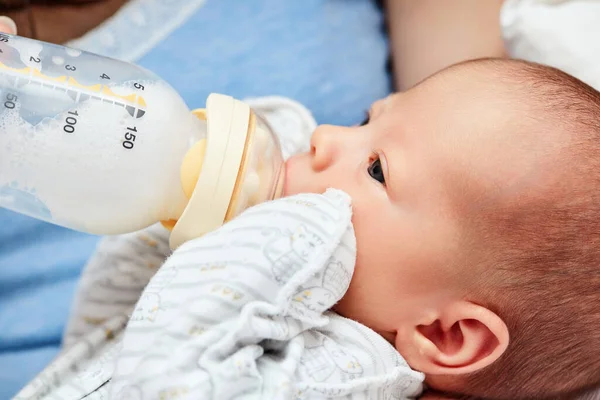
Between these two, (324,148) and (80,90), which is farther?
(324,148)

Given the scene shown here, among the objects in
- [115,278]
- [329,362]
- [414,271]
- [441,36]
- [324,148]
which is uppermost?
[441,36]

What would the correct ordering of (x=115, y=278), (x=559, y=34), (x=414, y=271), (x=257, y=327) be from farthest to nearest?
(x=559, y=34)
(x=115, y=278)
(x=414, y=271)
(x=257, y=327)

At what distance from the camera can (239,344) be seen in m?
0.76

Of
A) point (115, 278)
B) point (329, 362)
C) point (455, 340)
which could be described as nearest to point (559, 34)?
point (455, 340)

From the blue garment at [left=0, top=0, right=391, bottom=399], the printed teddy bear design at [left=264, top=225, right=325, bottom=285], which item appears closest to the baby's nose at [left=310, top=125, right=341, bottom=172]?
the printed teddy bear design at [left=264, top=225, right=325, bottom=285]

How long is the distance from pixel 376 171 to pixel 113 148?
1.18 ft

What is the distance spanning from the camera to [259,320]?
0.74 meters

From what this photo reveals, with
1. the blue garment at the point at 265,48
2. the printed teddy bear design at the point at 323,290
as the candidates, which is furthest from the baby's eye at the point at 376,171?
the blue garment at the point at 265,48

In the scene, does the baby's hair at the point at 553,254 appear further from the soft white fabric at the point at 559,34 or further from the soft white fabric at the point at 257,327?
the soft white fabric at the point at 559,34

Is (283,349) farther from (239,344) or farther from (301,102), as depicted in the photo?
(301,102)

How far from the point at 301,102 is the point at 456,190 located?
60cm

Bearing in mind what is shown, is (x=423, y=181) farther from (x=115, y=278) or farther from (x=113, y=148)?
(x=115, y=278)

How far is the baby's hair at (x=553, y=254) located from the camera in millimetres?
799

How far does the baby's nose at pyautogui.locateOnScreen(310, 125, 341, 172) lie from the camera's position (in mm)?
930
